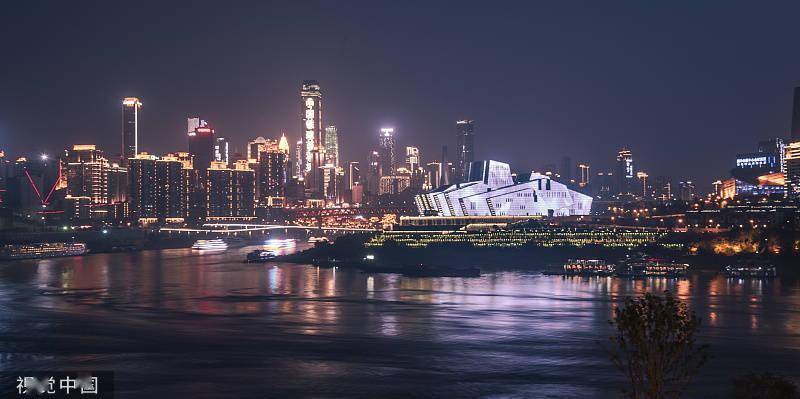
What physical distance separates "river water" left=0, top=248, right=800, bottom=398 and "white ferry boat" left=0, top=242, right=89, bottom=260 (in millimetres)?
32324

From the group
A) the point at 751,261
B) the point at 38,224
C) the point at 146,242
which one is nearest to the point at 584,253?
the point at 751,261

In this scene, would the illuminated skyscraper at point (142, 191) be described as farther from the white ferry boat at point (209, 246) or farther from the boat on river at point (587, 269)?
the boat on river at point (587, 269)

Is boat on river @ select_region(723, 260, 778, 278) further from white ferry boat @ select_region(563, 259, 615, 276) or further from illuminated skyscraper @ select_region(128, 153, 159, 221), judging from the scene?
illuminated skyscraper @ select_region(128, 153, 159, 221)

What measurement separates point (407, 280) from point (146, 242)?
59516mm

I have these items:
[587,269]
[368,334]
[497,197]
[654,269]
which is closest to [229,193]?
[497,197]

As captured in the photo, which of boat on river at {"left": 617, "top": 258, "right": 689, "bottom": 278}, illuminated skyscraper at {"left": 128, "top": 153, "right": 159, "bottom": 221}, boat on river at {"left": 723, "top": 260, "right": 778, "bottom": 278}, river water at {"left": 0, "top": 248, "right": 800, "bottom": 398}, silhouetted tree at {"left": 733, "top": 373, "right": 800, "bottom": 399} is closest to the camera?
silhouetted tree at {"left": 733, "top": 373, "right": 800, "bottom": 399}

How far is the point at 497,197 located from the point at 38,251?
43334 millimetres

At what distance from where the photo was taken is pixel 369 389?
21.5 metres

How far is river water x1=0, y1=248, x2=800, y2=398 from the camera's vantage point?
2239 cm

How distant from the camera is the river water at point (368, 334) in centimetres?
2239

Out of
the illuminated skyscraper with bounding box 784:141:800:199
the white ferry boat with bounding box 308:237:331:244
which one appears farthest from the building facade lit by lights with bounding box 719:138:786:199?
the white ferry boat with bounding box 308:237:331:244

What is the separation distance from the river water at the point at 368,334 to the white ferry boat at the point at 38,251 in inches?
1273

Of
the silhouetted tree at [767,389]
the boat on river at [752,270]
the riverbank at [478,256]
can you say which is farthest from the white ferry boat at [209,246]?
the silhouetted tree at [767,389]

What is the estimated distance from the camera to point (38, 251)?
83.6 meters
